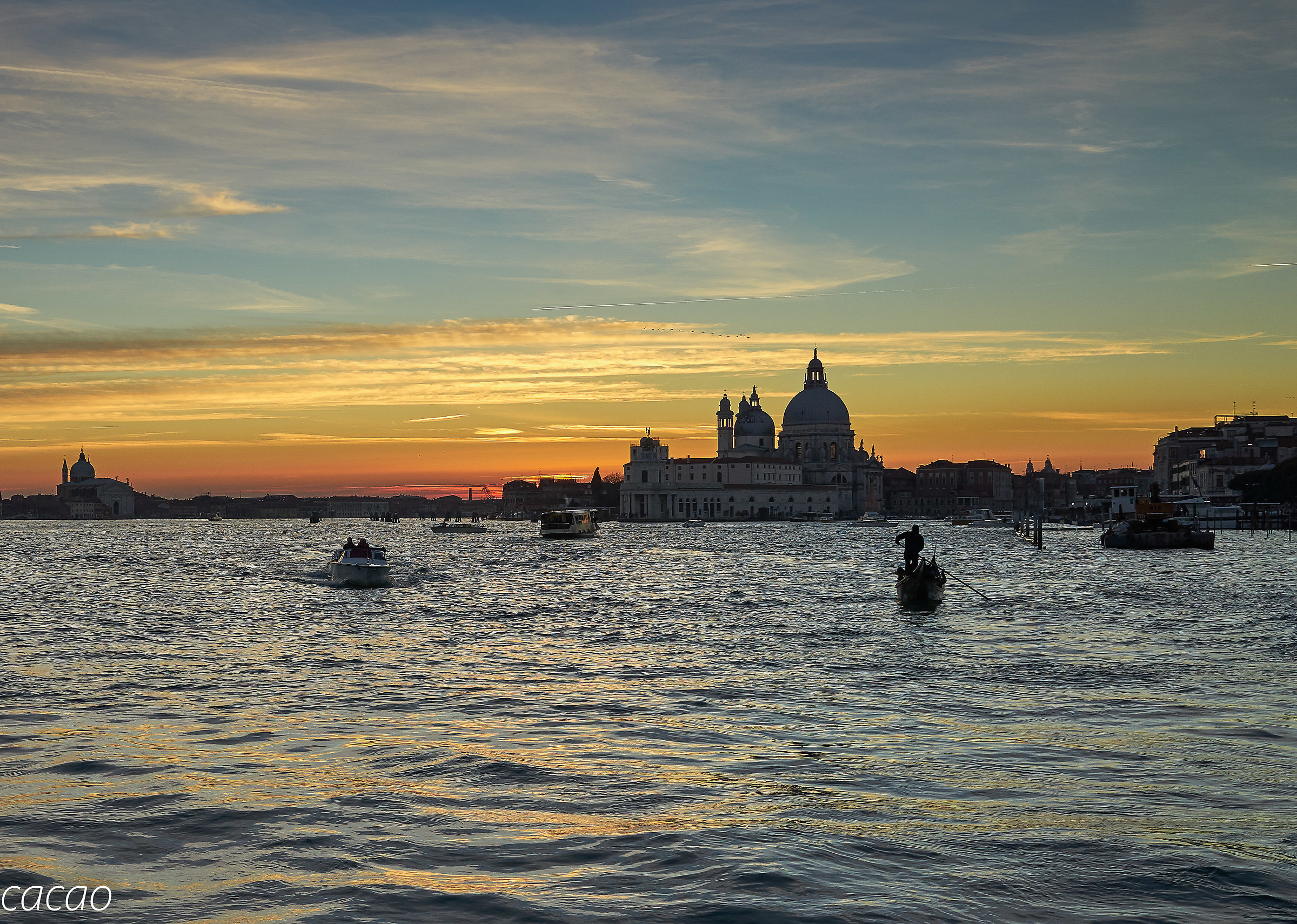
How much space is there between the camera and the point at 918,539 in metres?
30.3

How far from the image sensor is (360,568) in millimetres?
36500

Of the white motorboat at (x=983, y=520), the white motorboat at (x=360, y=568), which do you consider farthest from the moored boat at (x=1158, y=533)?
the white motorboat at (x=983, y=520)

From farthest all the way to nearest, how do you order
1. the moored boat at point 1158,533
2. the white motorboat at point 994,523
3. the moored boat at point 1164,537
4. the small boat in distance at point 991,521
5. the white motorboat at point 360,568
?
the white motorboat at point 994,523 → the small boat in distance at point 991,521 → the moored boat at point 1158,533 → the moored boat at point 1164,537 → the white motorboat at point 360,568

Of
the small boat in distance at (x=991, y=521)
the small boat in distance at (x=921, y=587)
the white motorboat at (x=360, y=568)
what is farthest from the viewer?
the small boat in distance at (x=991, y=521)

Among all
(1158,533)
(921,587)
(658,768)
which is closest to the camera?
(658,768)

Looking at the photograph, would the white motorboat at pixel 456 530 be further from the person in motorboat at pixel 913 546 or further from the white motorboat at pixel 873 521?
the person in motorboat at pixel 913 546

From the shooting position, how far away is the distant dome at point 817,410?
19575 centimetres

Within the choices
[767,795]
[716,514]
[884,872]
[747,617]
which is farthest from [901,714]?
[716,514]

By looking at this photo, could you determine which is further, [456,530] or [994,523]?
[994,523]

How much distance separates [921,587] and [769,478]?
524 feet

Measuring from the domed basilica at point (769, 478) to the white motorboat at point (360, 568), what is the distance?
142m

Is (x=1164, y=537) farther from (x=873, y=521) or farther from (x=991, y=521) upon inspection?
→ (x=991, y=521)

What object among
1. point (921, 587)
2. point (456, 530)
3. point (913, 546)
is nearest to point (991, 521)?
point (456, 530)

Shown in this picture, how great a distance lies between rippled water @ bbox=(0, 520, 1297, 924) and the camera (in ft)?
23.1
